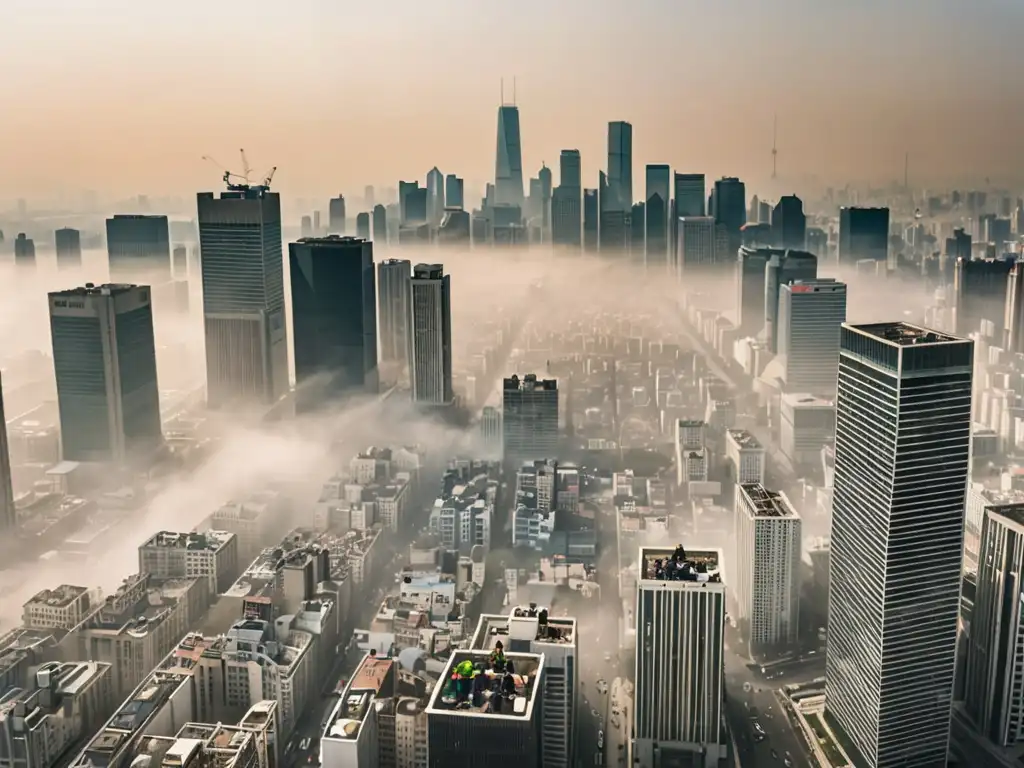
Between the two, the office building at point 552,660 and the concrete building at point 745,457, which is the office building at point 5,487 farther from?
the concrete building at point 745,457

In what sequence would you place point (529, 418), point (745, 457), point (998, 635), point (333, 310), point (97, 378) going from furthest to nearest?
1. point (333, 310)
2. point (529, 418)
3. point (97, 378)
4. point (745, 457)
5. point (998, 635)

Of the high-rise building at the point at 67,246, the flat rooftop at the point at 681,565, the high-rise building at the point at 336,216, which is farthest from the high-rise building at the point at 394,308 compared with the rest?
the flat rooftop at the point at 681,565

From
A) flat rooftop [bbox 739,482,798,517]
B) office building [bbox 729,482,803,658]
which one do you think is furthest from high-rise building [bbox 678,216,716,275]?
office building [bbox 729,482,803,658]

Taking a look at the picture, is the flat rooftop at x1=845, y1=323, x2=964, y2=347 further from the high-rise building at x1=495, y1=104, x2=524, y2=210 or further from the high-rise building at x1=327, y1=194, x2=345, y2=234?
the high-rise building at x1=327, y1=194, x2=345, y2=234

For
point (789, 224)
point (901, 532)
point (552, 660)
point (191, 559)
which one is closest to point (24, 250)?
point (191, 559)

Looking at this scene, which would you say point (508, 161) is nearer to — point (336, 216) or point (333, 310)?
point (336, 216)

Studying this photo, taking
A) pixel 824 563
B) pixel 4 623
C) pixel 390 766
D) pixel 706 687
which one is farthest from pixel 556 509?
pixel 4 623
